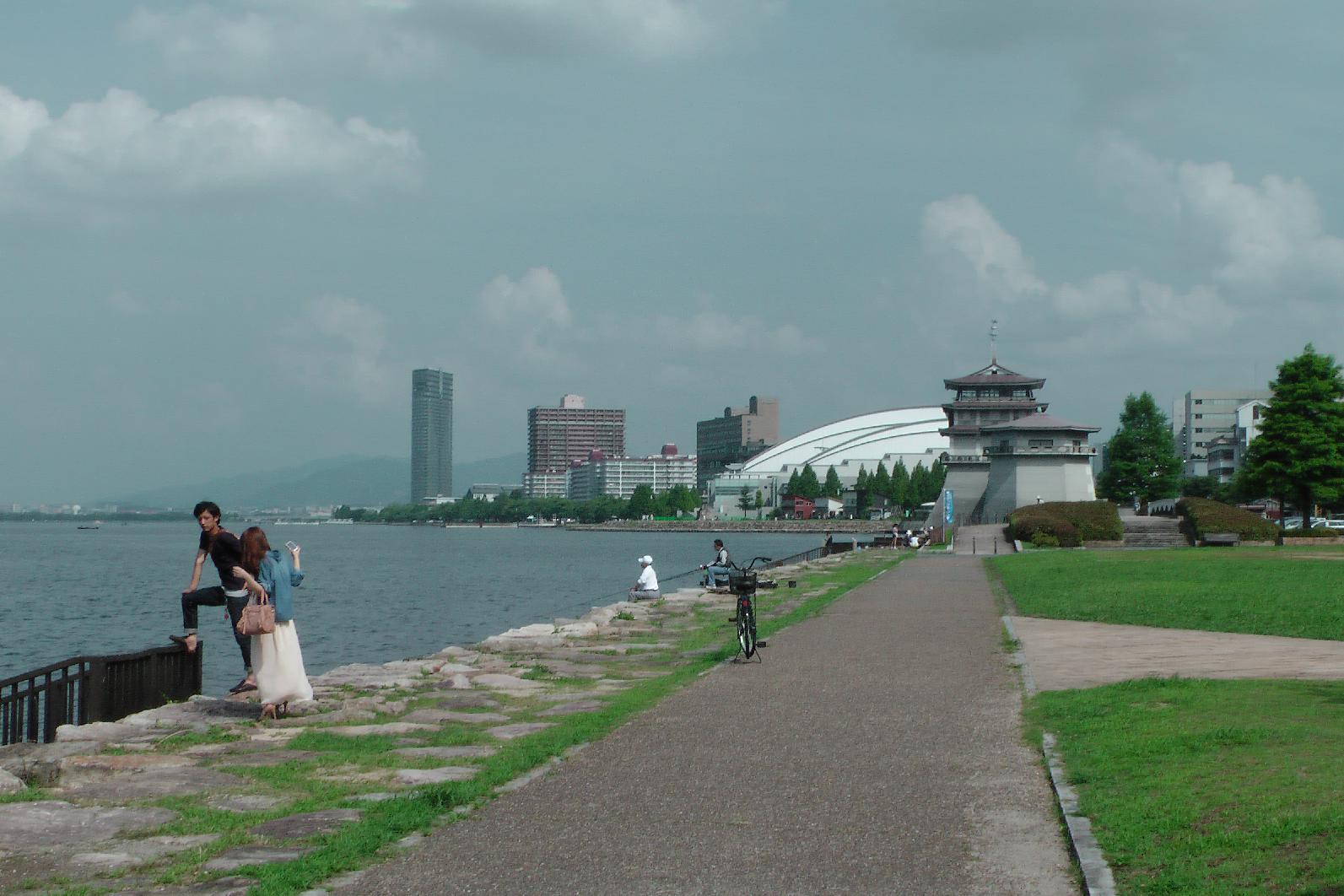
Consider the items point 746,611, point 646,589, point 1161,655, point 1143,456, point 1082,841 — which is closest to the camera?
point 1082,841

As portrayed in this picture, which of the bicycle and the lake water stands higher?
the bicycle

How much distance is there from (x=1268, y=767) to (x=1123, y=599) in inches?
777

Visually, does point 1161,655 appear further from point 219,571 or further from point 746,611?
point 219,571

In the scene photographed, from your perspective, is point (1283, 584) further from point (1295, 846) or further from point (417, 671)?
point (1295, 846)

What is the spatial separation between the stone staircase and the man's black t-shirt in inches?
2304

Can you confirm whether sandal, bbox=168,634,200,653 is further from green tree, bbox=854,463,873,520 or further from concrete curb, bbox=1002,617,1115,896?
green tree, bbox=854,463,873,520

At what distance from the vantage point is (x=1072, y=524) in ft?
221

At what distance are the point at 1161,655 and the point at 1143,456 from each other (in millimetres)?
95452

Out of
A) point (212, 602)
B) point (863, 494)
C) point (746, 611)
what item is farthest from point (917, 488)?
point (212, 602)

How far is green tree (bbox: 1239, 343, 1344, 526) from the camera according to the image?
227 feet

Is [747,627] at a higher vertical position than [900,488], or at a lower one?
lower

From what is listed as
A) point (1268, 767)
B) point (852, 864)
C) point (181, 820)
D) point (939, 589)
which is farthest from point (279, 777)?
point (939, 589)

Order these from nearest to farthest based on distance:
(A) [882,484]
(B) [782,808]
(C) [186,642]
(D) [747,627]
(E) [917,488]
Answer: (B) [782,808], (C) [186,642], (D) [747,627], (E) [917,488], (A) [882,484]

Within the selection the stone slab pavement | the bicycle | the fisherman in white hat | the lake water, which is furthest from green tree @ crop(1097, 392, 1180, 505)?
the bicycle
